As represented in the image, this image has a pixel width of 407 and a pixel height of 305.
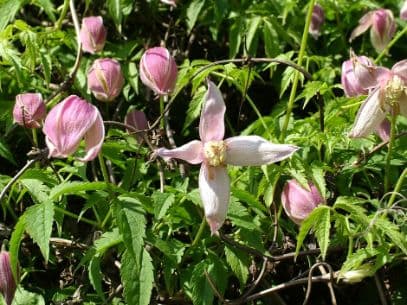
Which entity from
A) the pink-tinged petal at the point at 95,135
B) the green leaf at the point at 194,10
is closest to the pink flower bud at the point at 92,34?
the green leaf at the point at 194,10

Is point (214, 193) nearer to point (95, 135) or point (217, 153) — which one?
point (217, 153)

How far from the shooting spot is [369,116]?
4.99ft

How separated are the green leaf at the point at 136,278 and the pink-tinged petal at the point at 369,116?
457 millimetres

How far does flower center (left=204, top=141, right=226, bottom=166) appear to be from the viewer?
1.40 metres

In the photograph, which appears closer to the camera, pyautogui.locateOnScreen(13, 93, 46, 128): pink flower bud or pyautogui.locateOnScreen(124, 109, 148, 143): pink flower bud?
pyautogui.locateOnScreen(13, 93, 46, 128): pink flower bud

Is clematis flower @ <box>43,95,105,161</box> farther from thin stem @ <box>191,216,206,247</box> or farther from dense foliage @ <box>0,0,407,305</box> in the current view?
thin stem @ <box>191,216,206,247</box>

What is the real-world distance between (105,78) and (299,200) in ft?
1.85

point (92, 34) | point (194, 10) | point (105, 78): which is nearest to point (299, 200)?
point (105, 78)

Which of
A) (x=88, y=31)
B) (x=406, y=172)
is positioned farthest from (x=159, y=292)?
(x=88, y=31)

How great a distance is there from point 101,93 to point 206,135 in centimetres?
52

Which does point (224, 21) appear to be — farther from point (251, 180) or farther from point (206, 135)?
point (206, 135)

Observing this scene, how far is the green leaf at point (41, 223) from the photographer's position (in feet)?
4.53

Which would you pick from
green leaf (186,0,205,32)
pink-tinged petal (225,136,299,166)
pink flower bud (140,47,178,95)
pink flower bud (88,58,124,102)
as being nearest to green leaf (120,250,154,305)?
pink-tinged petal (225,136,299,166)

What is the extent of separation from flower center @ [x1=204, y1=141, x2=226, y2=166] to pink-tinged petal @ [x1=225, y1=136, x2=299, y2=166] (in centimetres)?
2
